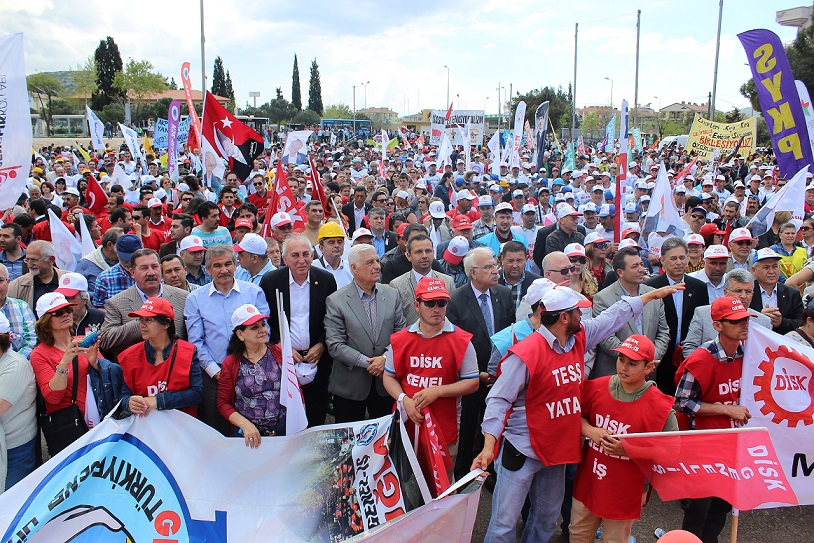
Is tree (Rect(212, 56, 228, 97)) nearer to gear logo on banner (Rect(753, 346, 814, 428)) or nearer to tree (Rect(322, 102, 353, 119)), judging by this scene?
tree (Rect(322, 102, 353, 119))

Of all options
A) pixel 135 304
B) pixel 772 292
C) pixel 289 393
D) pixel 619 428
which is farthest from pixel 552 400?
pixel 135 304

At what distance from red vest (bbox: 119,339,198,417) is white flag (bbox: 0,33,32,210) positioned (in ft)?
11.1

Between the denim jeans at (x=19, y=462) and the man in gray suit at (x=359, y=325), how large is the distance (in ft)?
6.87

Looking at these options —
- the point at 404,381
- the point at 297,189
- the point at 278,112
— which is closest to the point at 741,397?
the point at 404,381

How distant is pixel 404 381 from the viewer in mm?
4184

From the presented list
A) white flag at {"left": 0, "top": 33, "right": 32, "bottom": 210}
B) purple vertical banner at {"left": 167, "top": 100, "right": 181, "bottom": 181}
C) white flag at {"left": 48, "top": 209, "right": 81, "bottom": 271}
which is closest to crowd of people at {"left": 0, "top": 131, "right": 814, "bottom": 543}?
white flag at {"left": 48, "top": 209, "right": 81, "bottom": 271}

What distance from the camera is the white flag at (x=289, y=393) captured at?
3.95 m

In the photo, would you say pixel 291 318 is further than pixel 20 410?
Yes

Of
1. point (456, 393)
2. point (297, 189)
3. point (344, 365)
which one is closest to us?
point (456, 393)

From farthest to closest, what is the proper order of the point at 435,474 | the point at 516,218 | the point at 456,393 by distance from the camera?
the point at 516,218
the point at 456,393
the point at 435,474

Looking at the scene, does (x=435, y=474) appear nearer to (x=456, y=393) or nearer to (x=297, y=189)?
(x=456, y=393)

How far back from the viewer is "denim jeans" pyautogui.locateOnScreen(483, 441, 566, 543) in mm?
3805

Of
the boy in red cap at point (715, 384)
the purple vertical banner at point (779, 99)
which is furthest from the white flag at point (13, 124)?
the purple vertical banner at point (779, 99)

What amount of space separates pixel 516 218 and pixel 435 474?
8531mm
